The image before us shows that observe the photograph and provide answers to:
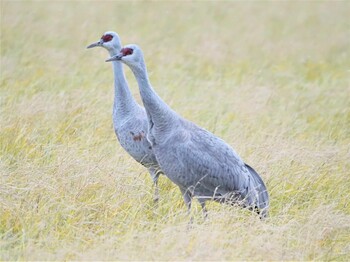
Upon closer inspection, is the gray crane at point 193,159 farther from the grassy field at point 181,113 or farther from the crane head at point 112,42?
the crane head at point 112,42

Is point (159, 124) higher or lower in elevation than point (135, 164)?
higher

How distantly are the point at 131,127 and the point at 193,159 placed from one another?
83 cm

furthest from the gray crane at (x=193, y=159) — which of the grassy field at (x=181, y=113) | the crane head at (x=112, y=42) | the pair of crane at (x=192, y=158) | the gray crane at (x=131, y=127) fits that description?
the crane head at (x=112, y=42)

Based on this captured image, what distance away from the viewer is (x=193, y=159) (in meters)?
5.17

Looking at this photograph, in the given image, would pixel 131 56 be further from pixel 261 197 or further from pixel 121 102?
pixel 261 197

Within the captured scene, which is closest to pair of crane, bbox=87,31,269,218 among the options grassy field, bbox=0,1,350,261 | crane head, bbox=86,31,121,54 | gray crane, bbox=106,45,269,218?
gray crane, bbox=106,45,269,218

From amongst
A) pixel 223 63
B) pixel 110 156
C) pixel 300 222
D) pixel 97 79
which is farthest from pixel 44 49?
pixel 300 222

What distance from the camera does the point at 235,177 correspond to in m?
5.30

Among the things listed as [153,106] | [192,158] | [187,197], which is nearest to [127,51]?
[153,106]

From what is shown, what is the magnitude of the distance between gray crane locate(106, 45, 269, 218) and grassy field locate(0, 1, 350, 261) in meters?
0.19

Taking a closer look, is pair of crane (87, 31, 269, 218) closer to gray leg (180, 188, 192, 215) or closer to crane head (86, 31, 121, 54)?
gray leg (180, 188, 192, 215)

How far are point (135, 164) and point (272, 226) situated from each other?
1.57 meters

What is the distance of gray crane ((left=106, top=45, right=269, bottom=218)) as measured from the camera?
16.8 ft

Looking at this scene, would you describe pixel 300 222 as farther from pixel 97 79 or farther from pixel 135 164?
pixel 97 79
